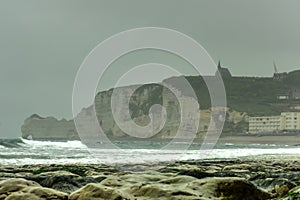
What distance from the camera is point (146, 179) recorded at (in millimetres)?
14055

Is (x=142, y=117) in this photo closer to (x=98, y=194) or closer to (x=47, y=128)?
(x=47, y=128)

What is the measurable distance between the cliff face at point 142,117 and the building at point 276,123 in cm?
322

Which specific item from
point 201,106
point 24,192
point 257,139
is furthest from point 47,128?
point 24,192

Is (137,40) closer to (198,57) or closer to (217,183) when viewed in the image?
(198,57)

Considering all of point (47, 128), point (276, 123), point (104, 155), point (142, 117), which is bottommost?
point (104, 155)

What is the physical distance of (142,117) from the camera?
512ft

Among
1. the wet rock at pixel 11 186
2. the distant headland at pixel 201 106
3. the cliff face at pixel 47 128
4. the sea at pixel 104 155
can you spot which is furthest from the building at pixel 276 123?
the wet rock at pixel 11 186

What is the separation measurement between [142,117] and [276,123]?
43.2 meters

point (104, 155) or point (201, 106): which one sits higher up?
point (201, 106)

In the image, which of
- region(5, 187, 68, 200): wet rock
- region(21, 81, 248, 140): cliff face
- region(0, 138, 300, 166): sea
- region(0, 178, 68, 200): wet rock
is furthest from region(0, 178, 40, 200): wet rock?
region(21, 81, 248, 140): cliff face

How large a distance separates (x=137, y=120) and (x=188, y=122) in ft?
53.5

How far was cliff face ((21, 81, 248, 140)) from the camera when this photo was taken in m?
151

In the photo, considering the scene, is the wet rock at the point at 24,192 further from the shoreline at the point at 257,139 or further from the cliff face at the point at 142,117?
the shoreline at the point at 257,139

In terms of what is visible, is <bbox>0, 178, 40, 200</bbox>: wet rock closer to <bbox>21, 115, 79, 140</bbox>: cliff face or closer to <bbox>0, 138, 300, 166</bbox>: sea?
<bbox>0, 138, 300, 166</bbox>: sea
